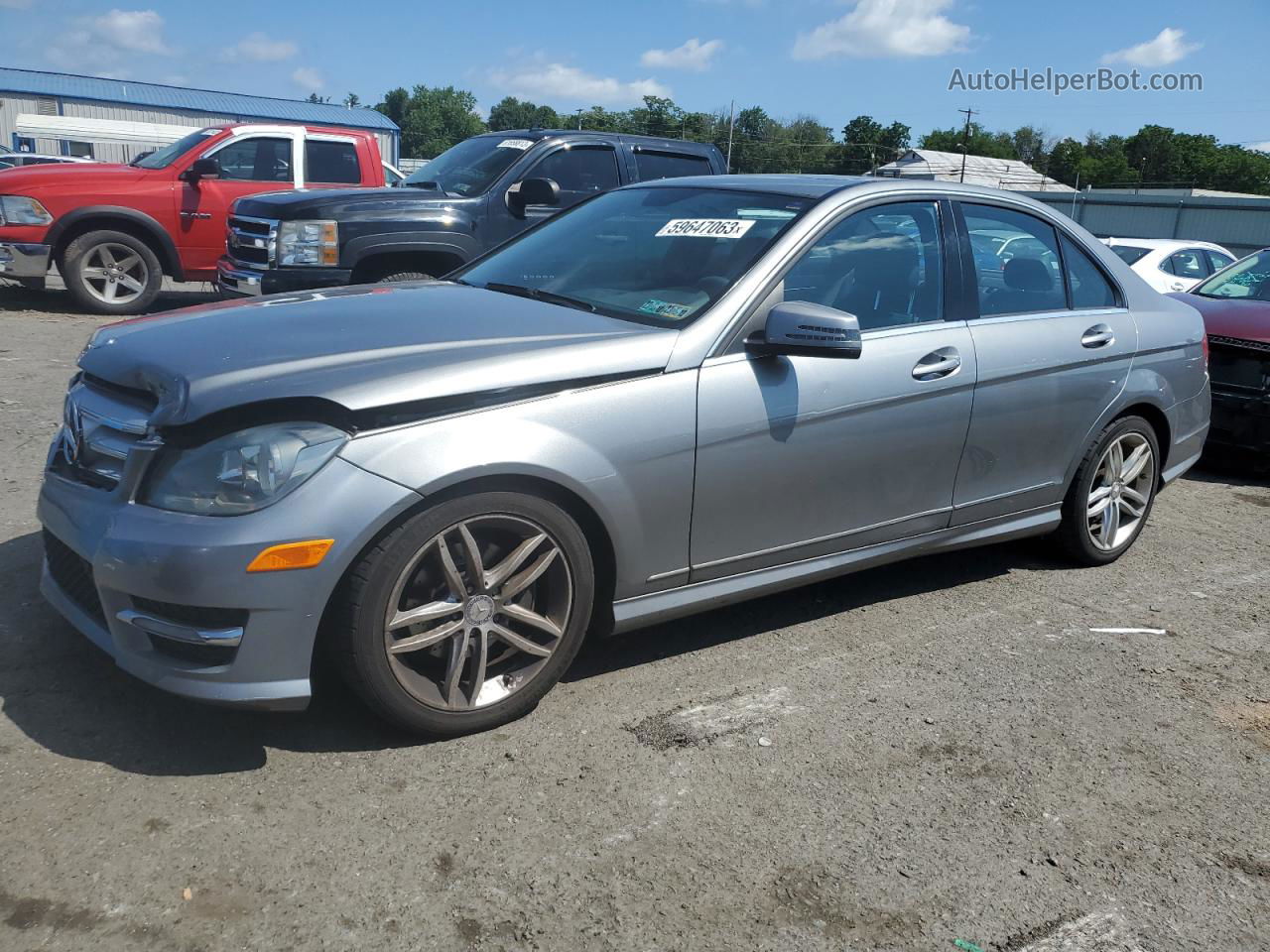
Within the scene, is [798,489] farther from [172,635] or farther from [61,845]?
[61,845]

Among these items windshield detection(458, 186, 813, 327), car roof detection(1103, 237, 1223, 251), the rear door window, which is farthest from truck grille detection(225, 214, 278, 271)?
car roof detection(1103, 237, 1223, 251)

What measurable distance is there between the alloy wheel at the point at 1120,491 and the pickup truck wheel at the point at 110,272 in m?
9.85

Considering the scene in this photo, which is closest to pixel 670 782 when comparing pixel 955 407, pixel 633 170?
pixel 955 407

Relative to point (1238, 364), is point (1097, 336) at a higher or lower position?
higher

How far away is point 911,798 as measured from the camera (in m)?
3.12

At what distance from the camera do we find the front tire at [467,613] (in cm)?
299

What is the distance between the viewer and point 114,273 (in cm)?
1149

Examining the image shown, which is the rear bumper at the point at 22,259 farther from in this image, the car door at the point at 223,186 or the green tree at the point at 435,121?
the green tree at the point at 435,121

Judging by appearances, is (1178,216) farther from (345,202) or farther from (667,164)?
Result: (345,202)

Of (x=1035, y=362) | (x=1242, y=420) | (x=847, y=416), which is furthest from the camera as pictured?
(x=1242, y=420)

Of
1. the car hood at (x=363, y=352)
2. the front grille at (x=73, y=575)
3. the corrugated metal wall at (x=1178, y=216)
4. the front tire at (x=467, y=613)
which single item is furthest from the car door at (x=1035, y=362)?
the corrugated metal wall at (x=1178, y=216)

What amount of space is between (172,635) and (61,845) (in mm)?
549

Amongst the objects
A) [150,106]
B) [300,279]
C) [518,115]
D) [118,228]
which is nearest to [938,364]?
[300,279]

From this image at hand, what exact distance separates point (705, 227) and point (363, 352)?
1534 millimetres
